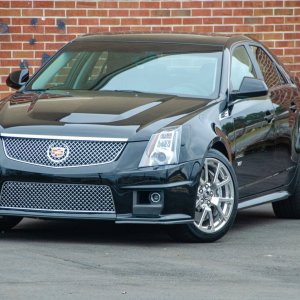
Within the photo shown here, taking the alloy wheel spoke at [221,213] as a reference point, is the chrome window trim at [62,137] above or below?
above

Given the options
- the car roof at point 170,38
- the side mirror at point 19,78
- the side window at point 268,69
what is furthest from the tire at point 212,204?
the side mirror at point 19,78

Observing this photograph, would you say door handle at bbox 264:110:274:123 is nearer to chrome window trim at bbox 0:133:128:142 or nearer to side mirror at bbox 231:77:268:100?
side mirror at bbox 231:77:268:100

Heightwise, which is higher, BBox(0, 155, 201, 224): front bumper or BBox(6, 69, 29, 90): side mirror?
BBox(6, 69, 29, 90): side mirror

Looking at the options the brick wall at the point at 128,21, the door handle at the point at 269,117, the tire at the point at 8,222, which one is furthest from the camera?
the brick wall at the point at 128,21

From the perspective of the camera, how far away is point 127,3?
16656 millimetres

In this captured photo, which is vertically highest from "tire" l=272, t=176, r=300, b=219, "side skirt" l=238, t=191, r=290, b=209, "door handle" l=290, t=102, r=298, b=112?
"door handle" l=290, t=102, r=298, b=112

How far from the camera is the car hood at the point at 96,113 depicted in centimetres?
979

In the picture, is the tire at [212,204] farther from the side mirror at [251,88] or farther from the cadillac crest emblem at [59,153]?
the cadillac crest emblem at [59,153]

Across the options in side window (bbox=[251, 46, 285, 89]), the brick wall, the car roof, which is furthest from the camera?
the brick wall

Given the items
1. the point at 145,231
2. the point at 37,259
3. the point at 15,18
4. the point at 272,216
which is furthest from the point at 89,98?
the point at 15,18

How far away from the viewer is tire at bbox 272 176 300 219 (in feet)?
39.9

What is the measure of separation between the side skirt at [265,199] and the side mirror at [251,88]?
0.84m

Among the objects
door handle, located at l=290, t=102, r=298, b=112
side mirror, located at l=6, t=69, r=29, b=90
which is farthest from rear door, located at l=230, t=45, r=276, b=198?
side mirror, located at l=6, t=69, r=29, b=90

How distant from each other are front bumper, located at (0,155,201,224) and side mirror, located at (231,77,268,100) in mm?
1168
